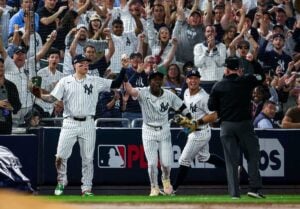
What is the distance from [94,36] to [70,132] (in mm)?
3349

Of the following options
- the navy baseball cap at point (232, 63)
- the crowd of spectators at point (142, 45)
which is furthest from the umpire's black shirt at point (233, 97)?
the crowd of spectators at point (142, 45)

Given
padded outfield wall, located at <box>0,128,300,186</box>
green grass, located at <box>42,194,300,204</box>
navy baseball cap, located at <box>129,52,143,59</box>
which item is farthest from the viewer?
navy baseball cap, located at <box>129,52,143,59</box>

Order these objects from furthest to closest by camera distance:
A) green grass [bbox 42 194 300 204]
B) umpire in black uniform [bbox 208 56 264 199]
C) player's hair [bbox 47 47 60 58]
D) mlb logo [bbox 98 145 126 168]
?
player's hair [bbox 47 47 60 58] → mlb logo [bbox 98 145 126 168] → umpire in black uniform [bbox 208 56 264 199] → green grass [bbox 42 194 300 204]

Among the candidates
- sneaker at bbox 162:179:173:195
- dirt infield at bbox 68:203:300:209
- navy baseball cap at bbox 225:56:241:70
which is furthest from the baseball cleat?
navy baseball cap at bbox 225:56:241:70

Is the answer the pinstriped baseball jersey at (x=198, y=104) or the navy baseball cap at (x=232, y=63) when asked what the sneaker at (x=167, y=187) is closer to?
the pinstriped baseball jersey at (x=198, y=104)

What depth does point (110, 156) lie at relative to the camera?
1753 cm

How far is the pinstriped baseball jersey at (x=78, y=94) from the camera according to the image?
16.0 m

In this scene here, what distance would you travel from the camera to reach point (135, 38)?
19.4m

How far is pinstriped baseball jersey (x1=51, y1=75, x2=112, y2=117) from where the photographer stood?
16.0 meters

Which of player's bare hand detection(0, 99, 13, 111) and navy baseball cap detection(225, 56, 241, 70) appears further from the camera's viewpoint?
player's bare hand detection(0, 99, 13, 111)

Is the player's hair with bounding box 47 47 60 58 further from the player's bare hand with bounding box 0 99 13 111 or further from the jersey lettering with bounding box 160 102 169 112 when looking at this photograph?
the jersey lettering with bounding box 160 102 169 112

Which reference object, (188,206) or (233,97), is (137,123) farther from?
(188,206)

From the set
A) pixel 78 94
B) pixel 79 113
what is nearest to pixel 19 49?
pixel 78 94

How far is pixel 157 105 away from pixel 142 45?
316 cm
